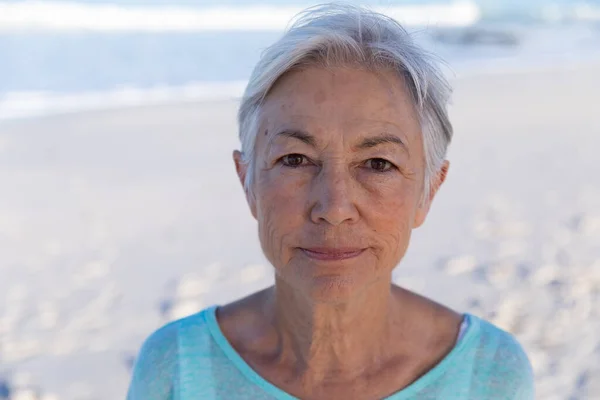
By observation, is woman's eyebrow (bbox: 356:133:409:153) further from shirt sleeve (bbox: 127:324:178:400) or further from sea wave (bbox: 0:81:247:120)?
sea wave (bbox: 0:81:247:120)

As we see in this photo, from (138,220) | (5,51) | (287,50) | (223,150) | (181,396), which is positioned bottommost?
(181,396)

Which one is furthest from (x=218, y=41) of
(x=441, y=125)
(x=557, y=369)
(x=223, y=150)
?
(x=441, y=125)

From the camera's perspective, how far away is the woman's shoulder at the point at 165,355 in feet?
6.53

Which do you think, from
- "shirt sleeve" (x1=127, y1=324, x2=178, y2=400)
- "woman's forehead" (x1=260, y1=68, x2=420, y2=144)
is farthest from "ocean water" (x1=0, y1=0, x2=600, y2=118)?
"shirt sleeve" (x1=127, y1=324, x2=178, y2=400)

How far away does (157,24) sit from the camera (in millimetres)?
21844

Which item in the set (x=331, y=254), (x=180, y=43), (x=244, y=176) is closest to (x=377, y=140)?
(x=331, y=254)

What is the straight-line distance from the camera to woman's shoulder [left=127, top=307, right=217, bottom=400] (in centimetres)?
199

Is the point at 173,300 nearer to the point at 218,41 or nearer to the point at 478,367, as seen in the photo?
the point at 478,367

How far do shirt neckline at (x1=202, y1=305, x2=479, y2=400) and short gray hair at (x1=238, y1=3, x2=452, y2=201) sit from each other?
17.7 inches

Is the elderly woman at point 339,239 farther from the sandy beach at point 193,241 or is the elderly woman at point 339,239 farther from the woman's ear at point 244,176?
the sandy beach at point 193,241

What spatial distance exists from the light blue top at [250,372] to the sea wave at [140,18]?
1775 centimetres

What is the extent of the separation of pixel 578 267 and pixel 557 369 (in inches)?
61.1

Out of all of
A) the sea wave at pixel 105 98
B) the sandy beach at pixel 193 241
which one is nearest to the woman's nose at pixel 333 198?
the sandy beach at pixel 193 241

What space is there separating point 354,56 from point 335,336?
0.76m
